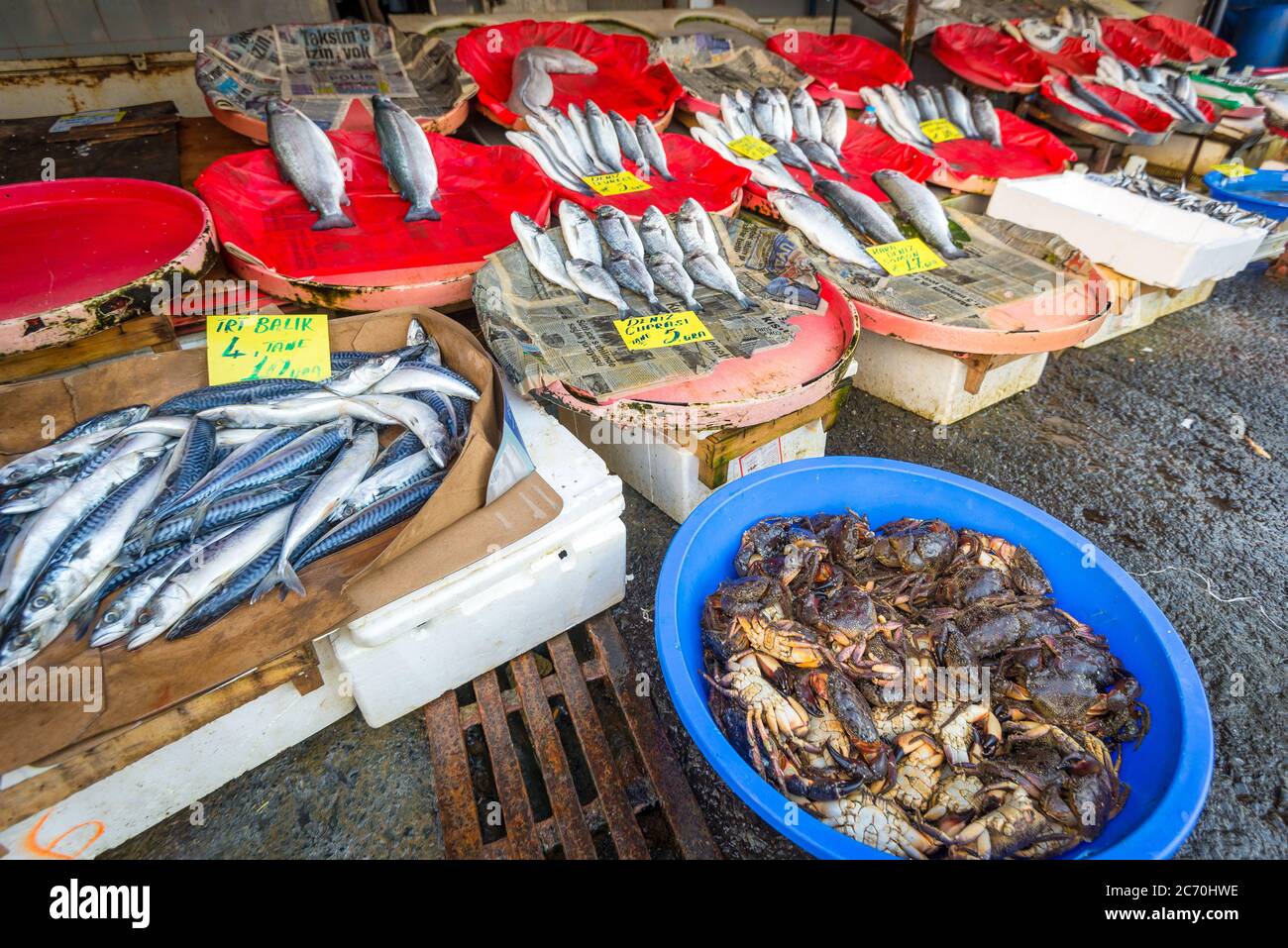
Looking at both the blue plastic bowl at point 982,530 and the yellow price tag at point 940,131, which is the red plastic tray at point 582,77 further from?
the blue plastic bowl at point 982,530

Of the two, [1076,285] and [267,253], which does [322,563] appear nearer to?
[267,253]

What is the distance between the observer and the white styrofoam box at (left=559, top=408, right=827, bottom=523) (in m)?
2.61

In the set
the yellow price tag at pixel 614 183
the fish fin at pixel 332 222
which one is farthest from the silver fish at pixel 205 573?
the yellow price tag at pixel 614 183

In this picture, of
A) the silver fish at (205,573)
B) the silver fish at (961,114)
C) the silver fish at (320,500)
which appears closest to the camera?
the silver fish at (205,573)

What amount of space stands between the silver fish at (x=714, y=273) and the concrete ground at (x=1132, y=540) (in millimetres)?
1036

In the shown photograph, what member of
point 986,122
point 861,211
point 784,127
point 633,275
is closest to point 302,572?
point 633,275

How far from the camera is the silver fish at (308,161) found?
316cm

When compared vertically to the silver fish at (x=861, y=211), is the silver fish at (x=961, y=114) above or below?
above

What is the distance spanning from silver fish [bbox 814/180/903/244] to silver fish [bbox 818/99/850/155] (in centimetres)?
97

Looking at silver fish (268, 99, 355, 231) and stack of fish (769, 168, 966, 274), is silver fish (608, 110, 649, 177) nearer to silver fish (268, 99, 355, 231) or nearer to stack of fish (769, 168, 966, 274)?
stack of fish (769, 168, 966, 274)

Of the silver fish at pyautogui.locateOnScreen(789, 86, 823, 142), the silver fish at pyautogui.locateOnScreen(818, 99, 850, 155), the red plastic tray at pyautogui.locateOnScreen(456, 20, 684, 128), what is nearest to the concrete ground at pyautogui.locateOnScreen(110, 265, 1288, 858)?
the silver fish at pyautogui.locateOnScreen(818, 99, 850, 155)

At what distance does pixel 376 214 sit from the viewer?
10.8 ft

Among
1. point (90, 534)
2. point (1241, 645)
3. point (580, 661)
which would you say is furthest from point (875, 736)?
point (90, 534)

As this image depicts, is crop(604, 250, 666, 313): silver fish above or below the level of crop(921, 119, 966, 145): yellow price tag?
below
